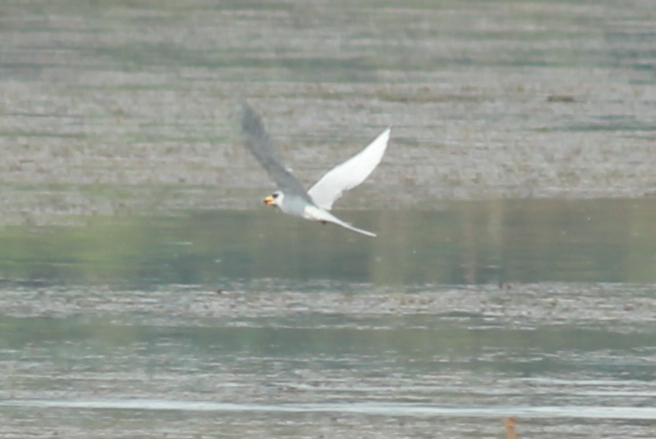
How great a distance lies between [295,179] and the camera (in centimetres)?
994

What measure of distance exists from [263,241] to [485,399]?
414 cm

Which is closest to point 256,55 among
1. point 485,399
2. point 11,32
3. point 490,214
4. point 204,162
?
point 11,32

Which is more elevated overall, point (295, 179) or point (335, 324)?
point (295, 179)

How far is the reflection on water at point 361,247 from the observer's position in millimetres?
11484

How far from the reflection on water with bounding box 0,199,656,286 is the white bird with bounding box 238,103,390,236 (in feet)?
2.22

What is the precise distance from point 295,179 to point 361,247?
252cm

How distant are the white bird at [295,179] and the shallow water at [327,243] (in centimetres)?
55

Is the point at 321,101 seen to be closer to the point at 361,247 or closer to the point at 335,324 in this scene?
the point at 361,247

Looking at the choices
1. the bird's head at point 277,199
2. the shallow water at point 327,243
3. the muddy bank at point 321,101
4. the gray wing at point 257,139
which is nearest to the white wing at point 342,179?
the bird's head at point 277,199

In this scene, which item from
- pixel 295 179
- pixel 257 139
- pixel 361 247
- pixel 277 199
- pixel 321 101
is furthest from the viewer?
pixel 321 101

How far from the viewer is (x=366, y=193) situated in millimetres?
14344

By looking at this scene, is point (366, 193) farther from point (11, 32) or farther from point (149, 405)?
point (11, 32)

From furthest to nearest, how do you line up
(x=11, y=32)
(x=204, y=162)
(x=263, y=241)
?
(x=11, y=32), (x=204, y=162), (x=263, y=241)

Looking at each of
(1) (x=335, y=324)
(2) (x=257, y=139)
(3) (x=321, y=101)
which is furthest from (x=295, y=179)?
(3) (x=321, y=101)
